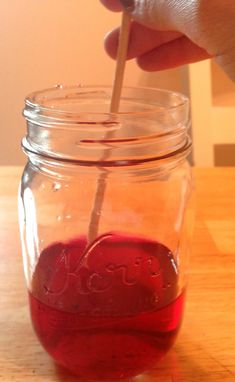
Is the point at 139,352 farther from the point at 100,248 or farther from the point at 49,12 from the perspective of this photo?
the point at 49,12

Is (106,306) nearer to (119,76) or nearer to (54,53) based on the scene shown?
(119,76)

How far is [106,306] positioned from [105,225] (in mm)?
69

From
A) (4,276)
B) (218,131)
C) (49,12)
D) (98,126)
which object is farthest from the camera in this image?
(49,12)

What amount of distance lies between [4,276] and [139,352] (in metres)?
0.17

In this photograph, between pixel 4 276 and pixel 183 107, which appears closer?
pixel 183 107

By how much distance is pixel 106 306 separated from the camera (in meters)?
0.33

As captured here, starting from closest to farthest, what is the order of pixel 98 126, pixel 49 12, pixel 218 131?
pixel 98 126
pixel 218 131
pixel 49 12

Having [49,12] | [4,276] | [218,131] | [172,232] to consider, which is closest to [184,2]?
[172,232]

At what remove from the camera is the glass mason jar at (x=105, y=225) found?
32 cm

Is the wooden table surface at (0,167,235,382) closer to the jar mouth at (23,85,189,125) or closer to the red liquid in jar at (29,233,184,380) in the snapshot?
the red liquid in jar at (29,233,184,380)

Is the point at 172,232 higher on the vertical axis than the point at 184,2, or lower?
lower

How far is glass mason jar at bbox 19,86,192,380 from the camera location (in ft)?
1.05

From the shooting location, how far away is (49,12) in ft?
3.78

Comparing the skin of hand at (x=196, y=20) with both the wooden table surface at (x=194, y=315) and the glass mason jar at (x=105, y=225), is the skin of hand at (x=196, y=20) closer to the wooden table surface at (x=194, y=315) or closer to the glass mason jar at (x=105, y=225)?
the glass mason jar at (x=105, y=225)
